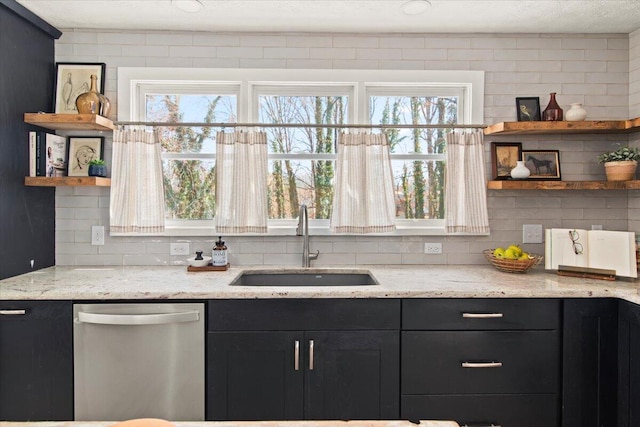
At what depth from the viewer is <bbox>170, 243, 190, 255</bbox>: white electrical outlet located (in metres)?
2.62

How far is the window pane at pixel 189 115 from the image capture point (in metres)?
2.68

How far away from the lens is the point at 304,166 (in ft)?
8.91

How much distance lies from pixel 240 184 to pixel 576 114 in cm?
207

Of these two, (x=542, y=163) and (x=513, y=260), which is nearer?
(x=513, y=260)

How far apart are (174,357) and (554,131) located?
8.17 feet

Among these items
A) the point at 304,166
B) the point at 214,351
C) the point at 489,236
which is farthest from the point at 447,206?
the point at 214,351

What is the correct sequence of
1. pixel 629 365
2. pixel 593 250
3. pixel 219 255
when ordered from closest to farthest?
pixel 629 365 → pixel 593 250 → pixel 219 255

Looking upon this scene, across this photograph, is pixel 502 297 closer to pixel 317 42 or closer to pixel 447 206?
pixel 447 206

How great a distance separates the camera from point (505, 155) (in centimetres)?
263

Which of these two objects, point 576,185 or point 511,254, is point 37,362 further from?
point 576,185

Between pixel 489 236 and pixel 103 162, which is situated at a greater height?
pixel 103 162

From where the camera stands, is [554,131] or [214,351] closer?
[214,351]

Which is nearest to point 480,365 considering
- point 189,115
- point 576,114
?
point 576,114

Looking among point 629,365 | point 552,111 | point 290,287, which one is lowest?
point 629,365
